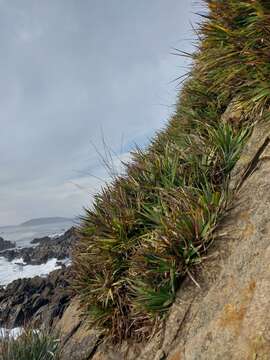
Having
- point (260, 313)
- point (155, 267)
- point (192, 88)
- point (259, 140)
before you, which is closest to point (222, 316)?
point (260, 313)

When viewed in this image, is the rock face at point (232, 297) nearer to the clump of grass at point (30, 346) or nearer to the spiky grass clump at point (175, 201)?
the spiky grass clump at point (175, 201)

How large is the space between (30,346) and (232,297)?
2.97m

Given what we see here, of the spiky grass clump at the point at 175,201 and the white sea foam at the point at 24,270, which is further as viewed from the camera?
the white sea foam at the point at 24,270

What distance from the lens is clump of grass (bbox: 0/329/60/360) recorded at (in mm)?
5070

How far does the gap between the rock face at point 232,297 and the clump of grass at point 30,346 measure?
1.03m

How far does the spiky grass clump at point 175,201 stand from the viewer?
14.6 ft

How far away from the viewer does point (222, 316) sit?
3.70 m

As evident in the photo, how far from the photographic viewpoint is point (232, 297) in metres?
3.74

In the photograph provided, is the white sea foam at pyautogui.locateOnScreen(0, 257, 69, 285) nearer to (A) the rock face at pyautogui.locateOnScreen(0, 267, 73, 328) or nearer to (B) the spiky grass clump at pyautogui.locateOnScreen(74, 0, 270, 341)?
(A) the rock face at pyautogui.locateOnScreen(0, 267, 73, 328)

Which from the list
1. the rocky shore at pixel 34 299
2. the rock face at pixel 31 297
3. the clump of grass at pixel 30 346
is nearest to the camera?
the clump of grass at pixel 30 346

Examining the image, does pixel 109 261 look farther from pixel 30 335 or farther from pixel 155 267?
pixel 30 335

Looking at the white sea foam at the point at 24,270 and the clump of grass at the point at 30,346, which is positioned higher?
the white sea foam at the point at 24,270

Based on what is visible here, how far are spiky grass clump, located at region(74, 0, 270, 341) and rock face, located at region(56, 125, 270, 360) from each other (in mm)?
176

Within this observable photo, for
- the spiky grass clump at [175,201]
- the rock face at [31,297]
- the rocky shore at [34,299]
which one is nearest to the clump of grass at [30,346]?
the spiky grass clump at [175,201]
